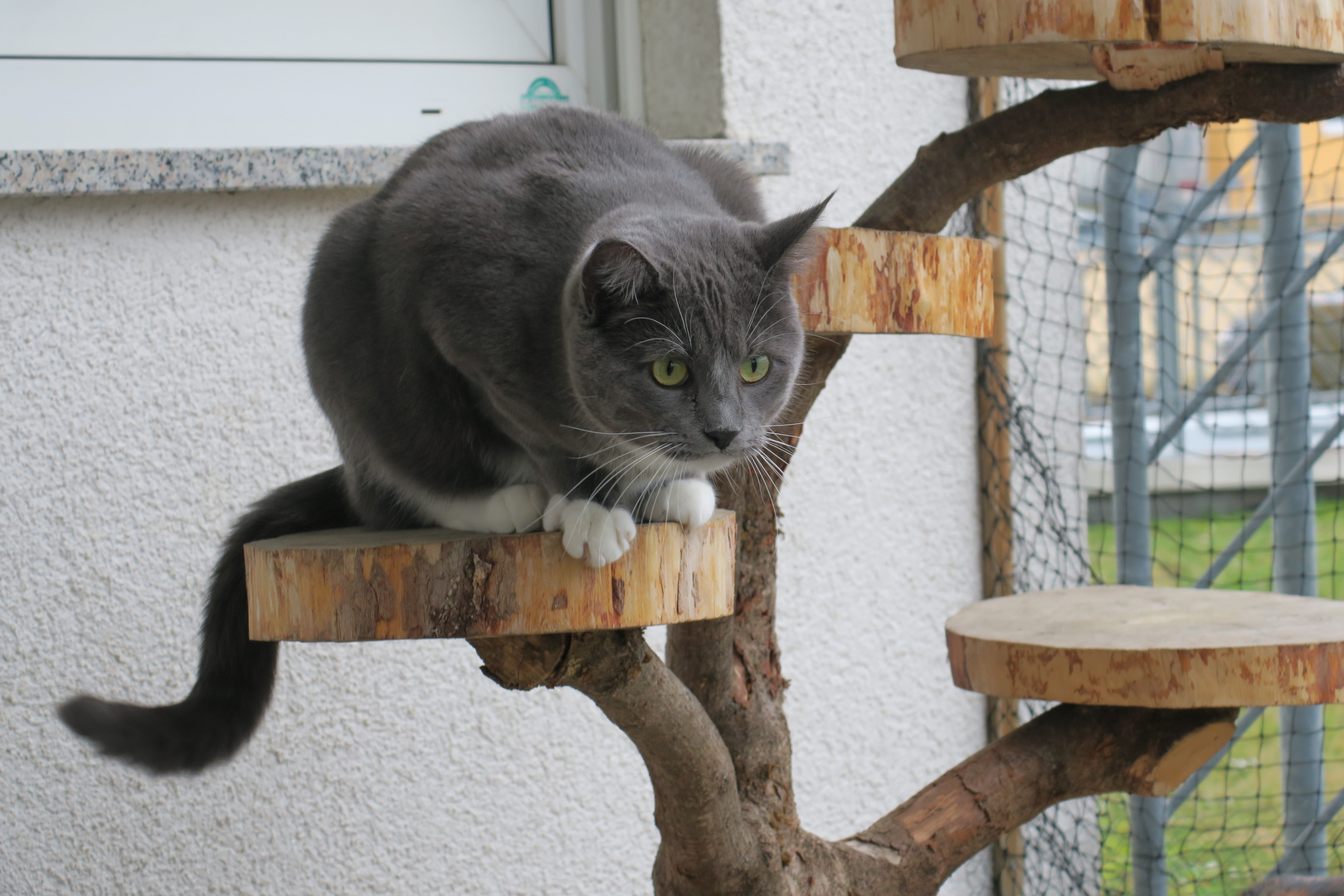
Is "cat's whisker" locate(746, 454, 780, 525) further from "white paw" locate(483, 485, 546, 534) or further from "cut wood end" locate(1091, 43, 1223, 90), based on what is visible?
"cut wood end" locate(1091, 43, 1223, 90)

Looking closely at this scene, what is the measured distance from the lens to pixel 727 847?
3.42 ft

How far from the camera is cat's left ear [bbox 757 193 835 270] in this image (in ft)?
2.78

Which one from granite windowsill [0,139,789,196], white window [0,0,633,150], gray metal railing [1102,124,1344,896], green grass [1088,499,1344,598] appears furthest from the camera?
green grass [1088,499,1344,598]

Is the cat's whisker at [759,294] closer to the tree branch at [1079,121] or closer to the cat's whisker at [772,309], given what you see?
the cat's whisker at [772,309]

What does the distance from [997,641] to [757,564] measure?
24cm

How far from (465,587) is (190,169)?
846mm

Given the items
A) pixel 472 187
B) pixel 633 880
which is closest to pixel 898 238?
pixel 472 187

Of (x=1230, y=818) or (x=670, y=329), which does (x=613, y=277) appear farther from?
(x=1230, y=818)

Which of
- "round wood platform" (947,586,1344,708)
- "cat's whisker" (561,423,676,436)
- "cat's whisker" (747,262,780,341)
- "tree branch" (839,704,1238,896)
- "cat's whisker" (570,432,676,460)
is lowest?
"tree branch" (839,704,1238,896)

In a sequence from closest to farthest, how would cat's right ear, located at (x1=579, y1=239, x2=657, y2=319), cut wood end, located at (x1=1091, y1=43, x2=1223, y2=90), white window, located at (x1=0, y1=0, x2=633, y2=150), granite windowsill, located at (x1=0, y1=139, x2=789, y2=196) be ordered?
cat's right ear, located at (x1=579, y1=239, x2=657, y2=319)
cut wood end, located at (x1=1091, y1=43, x2=1223, y2=90)
granite windowsill, located at (x1=0, y1=139, x2=789, y2=196)
white window, located at (x1=0, y1=0, x2=633, y2=150)

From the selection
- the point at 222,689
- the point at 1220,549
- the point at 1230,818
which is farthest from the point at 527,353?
the point at 1220,549

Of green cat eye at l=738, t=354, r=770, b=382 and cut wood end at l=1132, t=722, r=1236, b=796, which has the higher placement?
green cat eye at l=738, t=354, r=770, b=382

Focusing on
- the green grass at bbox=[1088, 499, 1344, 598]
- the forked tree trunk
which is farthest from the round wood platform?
the green grass at bbox=[1088, 499, 1344, 598]

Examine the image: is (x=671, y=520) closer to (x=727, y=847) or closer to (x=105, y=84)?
(x=727, y=847)
